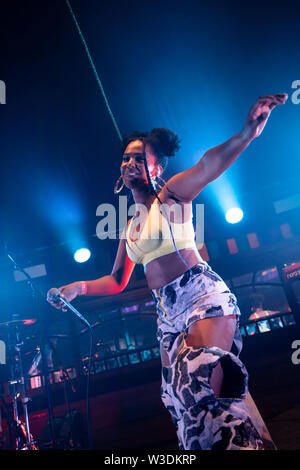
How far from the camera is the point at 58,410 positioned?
5539 millimetres

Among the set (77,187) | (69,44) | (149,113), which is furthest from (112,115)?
(77,187)

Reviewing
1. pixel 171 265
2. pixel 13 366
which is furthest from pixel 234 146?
pixel 13 366

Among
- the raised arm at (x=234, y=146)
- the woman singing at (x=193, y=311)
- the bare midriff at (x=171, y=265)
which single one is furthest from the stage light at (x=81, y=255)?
the raised arm at (x=234, y=146)

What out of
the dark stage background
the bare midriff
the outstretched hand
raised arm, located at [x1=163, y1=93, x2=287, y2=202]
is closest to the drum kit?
the dark stage background

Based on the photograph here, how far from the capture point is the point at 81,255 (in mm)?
8109

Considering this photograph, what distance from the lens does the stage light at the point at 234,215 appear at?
26.3 ft

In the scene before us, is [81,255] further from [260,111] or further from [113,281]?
[260,111]

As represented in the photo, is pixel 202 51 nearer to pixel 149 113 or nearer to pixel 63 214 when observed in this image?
pixel 149 113

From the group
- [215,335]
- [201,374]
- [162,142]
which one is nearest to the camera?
[201,374]

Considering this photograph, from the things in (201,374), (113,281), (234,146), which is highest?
(234,146)

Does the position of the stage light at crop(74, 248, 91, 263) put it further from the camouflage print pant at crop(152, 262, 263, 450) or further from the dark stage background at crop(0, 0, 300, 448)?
the camouflage print pant at crop(152, 262, 263, 450)

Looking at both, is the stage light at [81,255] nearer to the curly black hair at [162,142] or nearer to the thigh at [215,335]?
the curly black hair at [162,142]

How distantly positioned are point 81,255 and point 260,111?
7.17m

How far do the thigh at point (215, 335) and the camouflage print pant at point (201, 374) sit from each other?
25 millimetres
